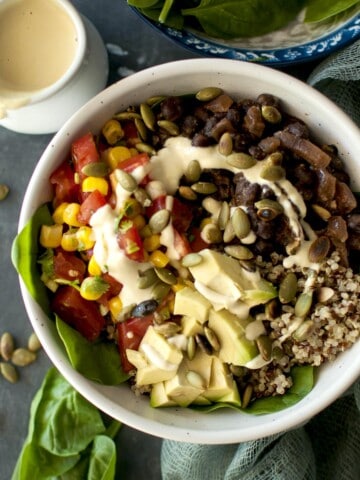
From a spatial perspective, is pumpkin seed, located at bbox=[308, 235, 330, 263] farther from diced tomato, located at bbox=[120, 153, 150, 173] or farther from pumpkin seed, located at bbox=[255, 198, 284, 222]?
diced tomato, located at bbox=[120, 153, 150, 173]

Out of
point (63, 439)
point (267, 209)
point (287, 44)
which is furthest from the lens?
point (63, 439)

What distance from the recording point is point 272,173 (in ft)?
4.26

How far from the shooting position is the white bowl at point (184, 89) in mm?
1316

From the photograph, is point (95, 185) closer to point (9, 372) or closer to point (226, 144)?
point (226, 144)

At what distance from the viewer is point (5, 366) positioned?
1.71 m

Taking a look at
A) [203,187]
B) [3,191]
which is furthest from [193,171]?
[3,191]

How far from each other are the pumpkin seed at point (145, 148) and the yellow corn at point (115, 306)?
25 cm

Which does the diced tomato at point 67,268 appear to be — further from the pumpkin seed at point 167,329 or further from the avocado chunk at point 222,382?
the avocado chunk at point 222,382

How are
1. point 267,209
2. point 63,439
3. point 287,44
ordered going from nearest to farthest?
1. point 267,209
2. point 287,44
3. point 63,439

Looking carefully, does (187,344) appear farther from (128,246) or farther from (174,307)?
(128,246)

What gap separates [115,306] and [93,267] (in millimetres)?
80

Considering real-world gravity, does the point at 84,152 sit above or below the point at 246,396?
above

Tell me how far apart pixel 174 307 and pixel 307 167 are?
322mm

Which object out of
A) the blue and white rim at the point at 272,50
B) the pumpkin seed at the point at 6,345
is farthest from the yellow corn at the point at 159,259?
the pumpkin seed at the point at 6,345
